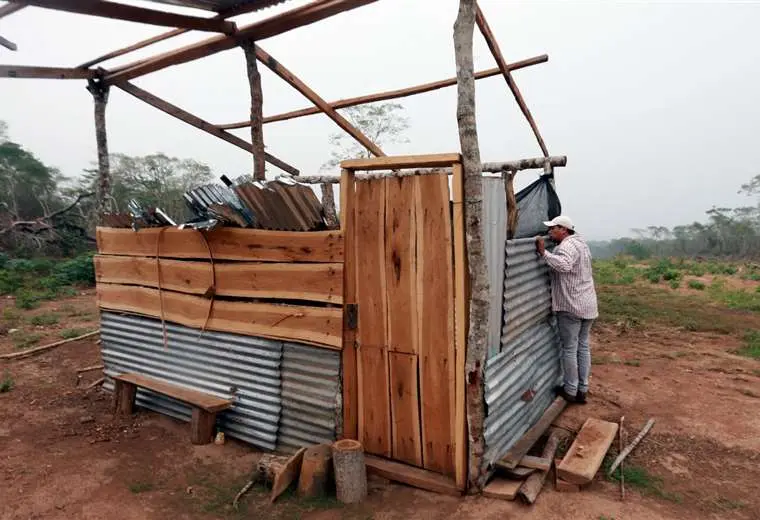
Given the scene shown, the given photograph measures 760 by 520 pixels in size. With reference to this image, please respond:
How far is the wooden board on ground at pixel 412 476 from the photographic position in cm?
379

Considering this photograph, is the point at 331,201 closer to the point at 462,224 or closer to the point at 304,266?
the point at 304,266

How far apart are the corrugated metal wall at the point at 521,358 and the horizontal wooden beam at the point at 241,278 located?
4.69ft

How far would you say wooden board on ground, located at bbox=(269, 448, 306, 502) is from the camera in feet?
12.6

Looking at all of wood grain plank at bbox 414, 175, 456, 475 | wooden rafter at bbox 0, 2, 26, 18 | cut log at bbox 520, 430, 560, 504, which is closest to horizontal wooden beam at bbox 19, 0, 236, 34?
wooden rafter at bbox 0, 2, 26, 18

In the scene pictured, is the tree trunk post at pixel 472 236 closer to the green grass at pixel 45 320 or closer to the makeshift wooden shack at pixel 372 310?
the makeshift wooden shack at pixel 372 310

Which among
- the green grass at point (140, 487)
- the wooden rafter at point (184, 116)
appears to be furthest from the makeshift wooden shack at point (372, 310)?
the wooden rafter at point (184, 116)

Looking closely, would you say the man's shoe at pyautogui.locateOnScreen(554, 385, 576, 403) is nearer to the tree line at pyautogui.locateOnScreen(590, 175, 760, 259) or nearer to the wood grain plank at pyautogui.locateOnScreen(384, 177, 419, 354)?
the wood grain plank at pyautogui.locateOnScreen(384, 177, 419, 354)

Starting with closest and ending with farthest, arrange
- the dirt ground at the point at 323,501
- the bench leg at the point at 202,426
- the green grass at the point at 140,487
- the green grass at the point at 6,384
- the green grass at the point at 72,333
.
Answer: the dirt ground at the point at 323,501
the green grass at the point at 140,487
the bench leg at the point at 202,426
the green grass at the point at 6,384
the green grass at the point at 72,333

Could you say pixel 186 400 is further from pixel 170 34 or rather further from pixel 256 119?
pixel 170 34

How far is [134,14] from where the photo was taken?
4.58m

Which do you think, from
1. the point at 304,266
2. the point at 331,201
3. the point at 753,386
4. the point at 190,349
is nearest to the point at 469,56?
the point at 331,201

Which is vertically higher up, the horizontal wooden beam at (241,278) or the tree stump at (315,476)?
the horizontal wooden beam at (241,278)

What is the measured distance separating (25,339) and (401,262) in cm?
846

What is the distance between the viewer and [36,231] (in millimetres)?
17531
